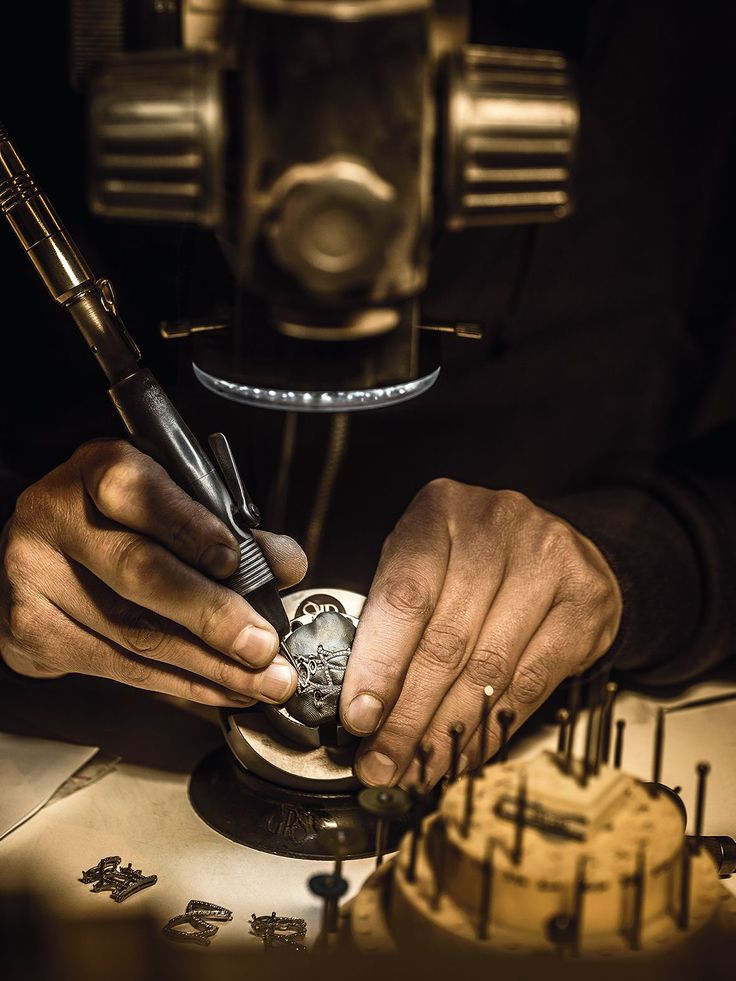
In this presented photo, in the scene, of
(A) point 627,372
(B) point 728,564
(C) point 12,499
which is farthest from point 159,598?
(A) point 627,372

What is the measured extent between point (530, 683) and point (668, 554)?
318 millimetres

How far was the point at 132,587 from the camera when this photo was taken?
0.91 meters

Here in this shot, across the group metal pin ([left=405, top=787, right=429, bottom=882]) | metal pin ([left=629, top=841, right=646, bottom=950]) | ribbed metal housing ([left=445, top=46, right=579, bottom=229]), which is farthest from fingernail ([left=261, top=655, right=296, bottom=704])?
ribbed metal housing ([left=445, top=46, right=579, bottom=229])

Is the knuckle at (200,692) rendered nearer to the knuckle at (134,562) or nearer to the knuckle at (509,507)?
the knuckle at (134,562)

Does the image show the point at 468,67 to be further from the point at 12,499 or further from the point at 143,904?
the point at 12,499

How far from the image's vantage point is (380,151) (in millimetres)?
469

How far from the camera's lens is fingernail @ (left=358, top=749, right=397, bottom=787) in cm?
91

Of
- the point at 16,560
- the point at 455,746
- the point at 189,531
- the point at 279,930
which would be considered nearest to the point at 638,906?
the point at 455,746

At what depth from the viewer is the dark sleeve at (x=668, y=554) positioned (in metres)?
1.21

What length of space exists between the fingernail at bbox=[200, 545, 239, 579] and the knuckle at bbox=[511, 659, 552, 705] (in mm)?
314

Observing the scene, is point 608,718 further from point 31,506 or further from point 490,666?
point 31,506

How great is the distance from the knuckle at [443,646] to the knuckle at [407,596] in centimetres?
2

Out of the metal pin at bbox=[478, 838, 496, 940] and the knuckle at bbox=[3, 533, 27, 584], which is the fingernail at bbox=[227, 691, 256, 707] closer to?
the knuckle at bbox=[3, 533, 27, 584]

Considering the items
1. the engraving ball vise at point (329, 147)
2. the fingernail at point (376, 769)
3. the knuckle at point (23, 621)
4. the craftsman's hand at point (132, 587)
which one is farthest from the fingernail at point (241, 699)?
the engraving ball vise at point (329, 147)
